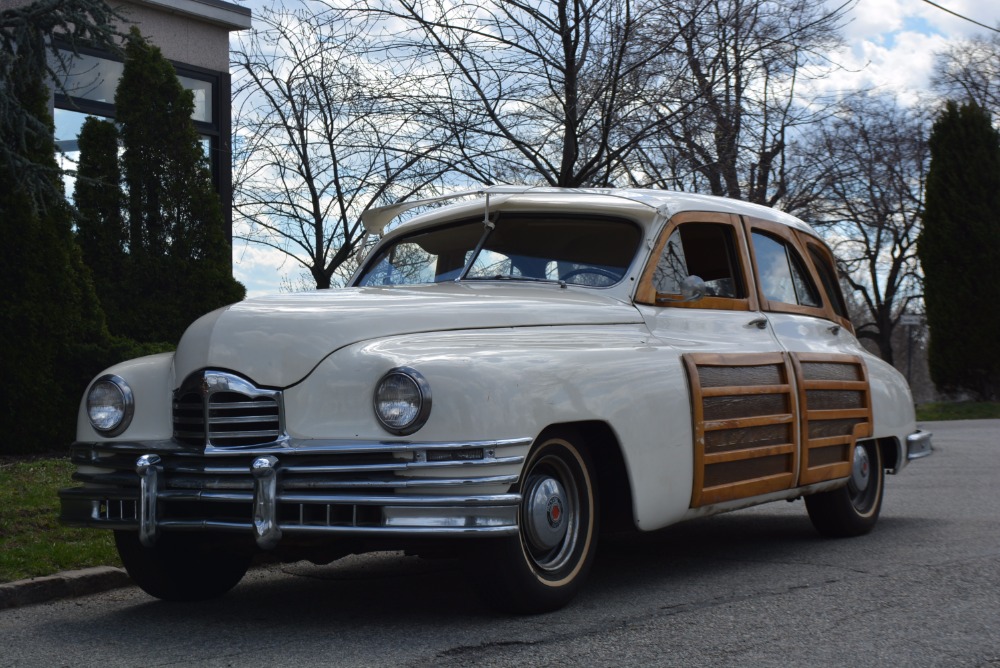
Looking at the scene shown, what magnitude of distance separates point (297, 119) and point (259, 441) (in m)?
13.2

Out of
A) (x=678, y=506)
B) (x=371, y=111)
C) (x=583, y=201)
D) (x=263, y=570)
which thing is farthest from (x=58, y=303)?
(x=678, y=506)

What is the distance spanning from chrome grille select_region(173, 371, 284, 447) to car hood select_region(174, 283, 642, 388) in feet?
0.17

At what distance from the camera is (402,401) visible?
4574 millimetres

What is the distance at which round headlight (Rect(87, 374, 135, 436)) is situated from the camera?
5188mm

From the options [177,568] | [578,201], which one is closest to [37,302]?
[177,568]

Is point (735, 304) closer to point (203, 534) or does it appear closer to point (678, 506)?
point (678, 506)

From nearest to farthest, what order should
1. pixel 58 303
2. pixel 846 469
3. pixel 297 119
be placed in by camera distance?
1. pixel 846 469
2. pixel 58 303
3. pixel 297 119

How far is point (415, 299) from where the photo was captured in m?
5.35

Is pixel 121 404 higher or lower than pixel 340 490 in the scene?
higher

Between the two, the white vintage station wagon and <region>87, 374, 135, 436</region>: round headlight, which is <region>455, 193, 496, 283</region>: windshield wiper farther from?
<region>87, 374, 135, 436</region>: round headlight

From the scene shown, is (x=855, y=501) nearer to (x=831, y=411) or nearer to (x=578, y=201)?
(x=831, y=411)

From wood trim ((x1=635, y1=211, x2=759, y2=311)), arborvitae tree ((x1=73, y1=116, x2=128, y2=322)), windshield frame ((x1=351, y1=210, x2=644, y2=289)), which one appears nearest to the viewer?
wood trim ((x1=635, y1=211, x2=759, y2=311))

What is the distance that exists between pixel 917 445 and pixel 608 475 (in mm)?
3408

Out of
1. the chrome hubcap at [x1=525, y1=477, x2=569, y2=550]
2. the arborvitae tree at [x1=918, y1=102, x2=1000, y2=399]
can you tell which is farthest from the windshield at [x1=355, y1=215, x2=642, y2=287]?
the arborvitae tree at [x1=918, y1=102, x2=1000, y2=399]
